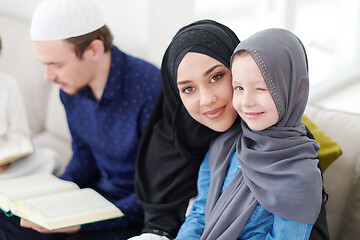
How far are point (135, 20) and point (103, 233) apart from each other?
106cm

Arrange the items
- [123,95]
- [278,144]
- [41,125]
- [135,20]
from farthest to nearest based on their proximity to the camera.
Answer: [41,125] → [135,20] → [123,95] → [278,144]

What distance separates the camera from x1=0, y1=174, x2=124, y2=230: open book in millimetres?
1367

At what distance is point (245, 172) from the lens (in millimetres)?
1126

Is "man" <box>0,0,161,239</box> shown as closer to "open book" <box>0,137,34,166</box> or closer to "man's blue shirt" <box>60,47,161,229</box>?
"man's blue shirt" <box>60,47,161,229</box>

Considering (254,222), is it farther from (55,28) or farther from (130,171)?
(55,28)

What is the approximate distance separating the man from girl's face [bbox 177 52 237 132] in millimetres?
465

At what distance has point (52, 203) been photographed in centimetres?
146

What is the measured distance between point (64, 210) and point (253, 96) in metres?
0.72

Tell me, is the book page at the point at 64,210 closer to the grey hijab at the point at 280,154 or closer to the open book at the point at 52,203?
the open book at the point at 52,203

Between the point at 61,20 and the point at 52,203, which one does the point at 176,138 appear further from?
the point at 61,20

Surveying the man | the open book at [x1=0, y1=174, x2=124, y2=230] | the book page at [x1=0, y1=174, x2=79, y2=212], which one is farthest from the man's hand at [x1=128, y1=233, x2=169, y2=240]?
the book page at [x1=0, y1=174, x2=79, y2=212]

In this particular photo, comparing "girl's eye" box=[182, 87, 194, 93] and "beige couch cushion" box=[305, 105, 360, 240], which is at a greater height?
"girl's eye" box=[182, 87, 194, 93]

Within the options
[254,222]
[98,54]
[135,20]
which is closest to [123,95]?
[98,54]

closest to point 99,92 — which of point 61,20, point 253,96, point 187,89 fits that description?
point 61,20
